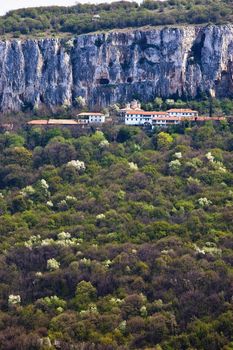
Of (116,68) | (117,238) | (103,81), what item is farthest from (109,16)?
(117,238)

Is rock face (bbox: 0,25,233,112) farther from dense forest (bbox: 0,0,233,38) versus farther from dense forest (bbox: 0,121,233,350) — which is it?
dense forest (bbox: 0,121,233,350)

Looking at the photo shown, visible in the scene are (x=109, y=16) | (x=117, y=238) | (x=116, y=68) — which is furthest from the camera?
(x=109, y=16)

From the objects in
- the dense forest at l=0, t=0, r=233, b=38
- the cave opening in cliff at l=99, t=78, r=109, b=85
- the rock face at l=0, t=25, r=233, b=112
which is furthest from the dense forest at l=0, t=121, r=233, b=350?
the dense forest at l=0, t=0, r=233, b=38

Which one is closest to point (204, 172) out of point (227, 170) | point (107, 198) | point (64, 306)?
point (227, 170)

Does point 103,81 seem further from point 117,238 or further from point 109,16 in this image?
point 117,238

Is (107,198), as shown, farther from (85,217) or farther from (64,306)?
(64,306)

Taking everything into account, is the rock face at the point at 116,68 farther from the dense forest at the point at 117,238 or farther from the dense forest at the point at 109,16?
the dense forest at the point at 117,238

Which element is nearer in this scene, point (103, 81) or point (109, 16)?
point (103, 81)
